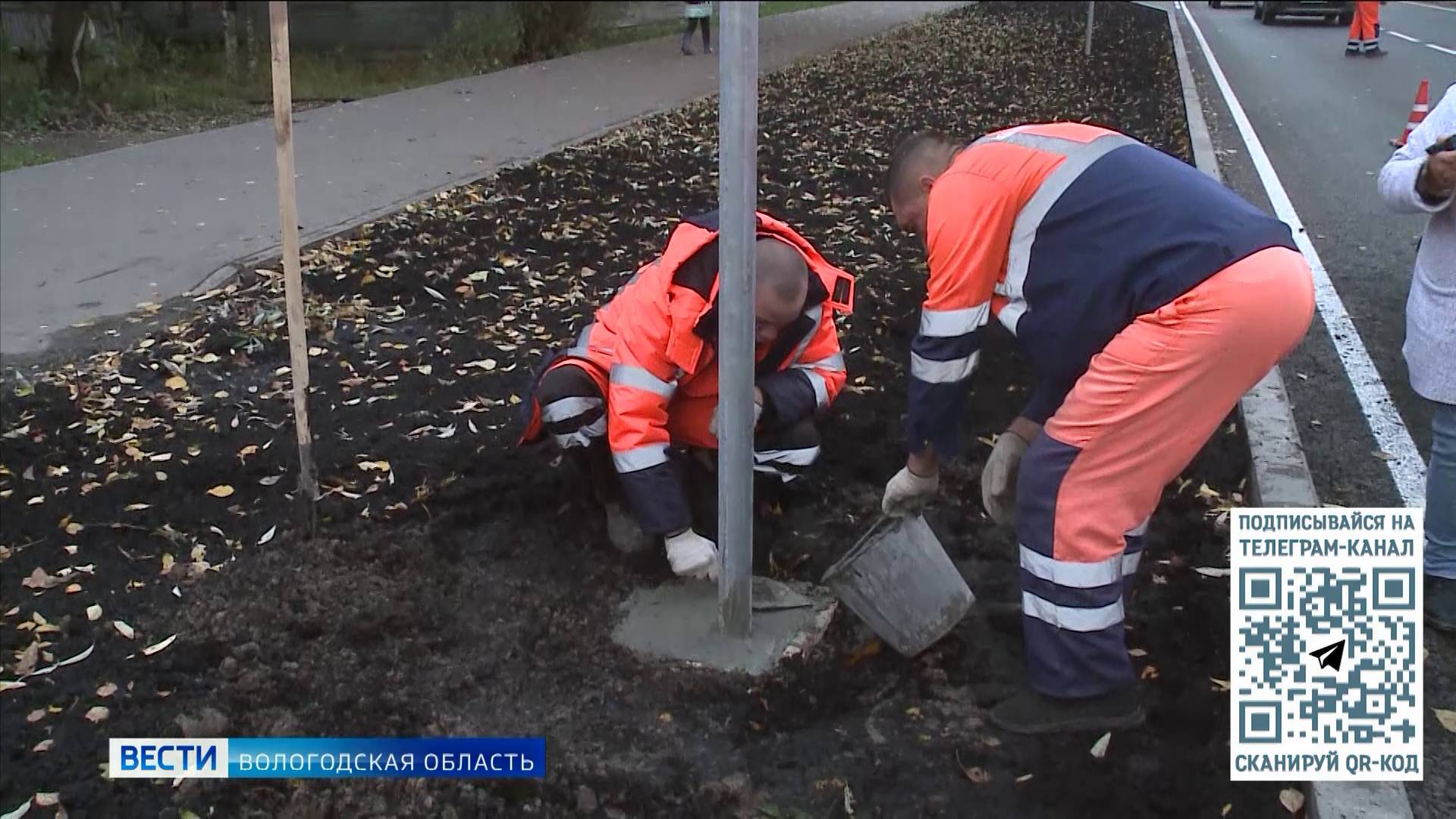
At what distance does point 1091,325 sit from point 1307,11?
1090cm

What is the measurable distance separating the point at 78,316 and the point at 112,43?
34.9ft

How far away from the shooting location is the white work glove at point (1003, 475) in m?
2.91

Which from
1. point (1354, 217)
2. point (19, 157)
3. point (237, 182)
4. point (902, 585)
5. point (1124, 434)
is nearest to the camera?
point (1124, 434)

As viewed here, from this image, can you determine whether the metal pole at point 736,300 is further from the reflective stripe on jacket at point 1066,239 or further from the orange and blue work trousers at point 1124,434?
the orange and blue work trousers at point 1124,434

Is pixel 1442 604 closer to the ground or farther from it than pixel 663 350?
closer to the ground

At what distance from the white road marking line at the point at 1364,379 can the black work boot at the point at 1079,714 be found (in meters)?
1.73

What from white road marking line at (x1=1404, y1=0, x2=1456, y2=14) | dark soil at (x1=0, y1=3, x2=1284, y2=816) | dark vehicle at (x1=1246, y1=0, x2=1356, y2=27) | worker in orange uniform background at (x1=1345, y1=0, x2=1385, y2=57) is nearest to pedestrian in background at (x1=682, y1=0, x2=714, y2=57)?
dark vehicle at (x1=1246, y1=0, x2=1356, y2=27)

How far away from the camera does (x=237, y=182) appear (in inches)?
310

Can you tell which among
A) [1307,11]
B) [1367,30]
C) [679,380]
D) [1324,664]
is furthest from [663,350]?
[1307,11]

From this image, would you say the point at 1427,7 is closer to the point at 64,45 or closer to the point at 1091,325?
the point at 1091,325

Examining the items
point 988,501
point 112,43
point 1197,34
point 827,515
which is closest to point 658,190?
point 827,515

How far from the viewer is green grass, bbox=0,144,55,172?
340 inches

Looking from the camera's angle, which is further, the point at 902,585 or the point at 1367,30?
the point at 1367,30

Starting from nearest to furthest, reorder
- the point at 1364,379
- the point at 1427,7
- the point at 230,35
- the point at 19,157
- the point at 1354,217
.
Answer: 1. the point at 1427,7
2. the point at 1364,379
3. the point at 1354,217
4. the point at 19,157
5. the point at 230,35
